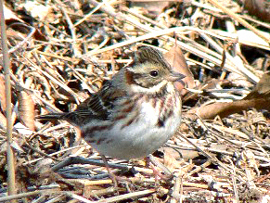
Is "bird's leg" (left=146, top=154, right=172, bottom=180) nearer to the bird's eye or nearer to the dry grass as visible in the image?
the dry grass

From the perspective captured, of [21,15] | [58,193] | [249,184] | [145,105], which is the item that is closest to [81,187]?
[58,193]

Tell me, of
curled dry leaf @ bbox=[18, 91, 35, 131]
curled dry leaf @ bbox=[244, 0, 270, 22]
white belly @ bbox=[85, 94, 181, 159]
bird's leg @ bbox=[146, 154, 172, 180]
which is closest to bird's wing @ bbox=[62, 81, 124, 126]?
white belly @ bbox=[85, 94, 181, 159]

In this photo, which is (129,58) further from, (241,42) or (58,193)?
(58,193)

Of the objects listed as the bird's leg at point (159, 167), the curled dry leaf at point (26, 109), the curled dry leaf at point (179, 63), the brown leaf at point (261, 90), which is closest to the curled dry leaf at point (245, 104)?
the brown leaf at point (261, 90)

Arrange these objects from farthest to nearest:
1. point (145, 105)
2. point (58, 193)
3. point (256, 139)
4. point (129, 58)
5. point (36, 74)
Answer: point (129, 58) → point (36, 74) → point (256, 139) → point (145, 105) → point (58, 193)

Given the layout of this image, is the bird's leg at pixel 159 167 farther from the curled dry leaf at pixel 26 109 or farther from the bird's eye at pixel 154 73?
the curled dry leaf at pixel 26 109

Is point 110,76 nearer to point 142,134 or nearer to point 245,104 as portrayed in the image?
point 245,104
